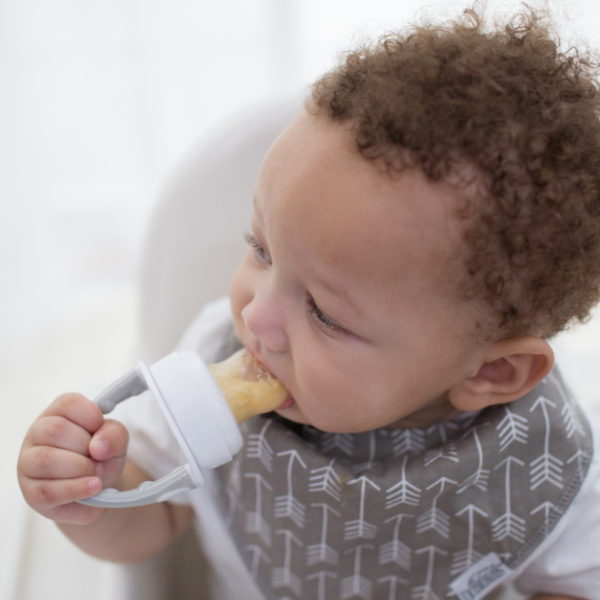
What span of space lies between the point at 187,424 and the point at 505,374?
302mm

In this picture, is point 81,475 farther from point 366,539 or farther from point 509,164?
point 509,164

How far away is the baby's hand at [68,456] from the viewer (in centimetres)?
58

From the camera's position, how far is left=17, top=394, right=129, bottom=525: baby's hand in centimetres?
58

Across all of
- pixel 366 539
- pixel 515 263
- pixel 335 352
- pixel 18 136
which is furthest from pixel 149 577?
pixel 18 136

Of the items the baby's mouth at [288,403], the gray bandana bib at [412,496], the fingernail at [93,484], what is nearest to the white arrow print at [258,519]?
the gray bandana bib at [412,496]

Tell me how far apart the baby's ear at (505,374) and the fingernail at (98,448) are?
1.07 ft

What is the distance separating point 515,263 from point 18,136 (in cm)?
110

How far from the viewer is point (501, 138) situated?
51 cm

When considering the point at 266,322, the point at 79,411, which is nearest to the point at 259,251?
the point at 266,322

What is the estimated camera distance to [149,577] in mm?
808

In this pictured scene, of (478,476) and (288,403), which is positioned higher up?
(288,403)

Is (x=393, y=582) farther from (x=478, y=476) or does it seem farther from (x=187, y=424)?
(x=187, y=424)

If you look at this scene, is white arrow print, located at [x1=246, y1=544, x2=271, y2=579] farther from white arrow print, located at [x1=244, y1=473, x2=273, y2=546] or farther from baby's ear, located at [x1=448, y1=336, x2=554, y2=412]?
baby's ear, located at [x1=448, y1=336, x2=554, y2=412]

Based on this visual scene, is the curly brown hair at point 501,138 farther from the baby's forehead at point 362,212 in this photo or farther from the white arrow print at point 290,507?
the white arrow print at point 290,507
